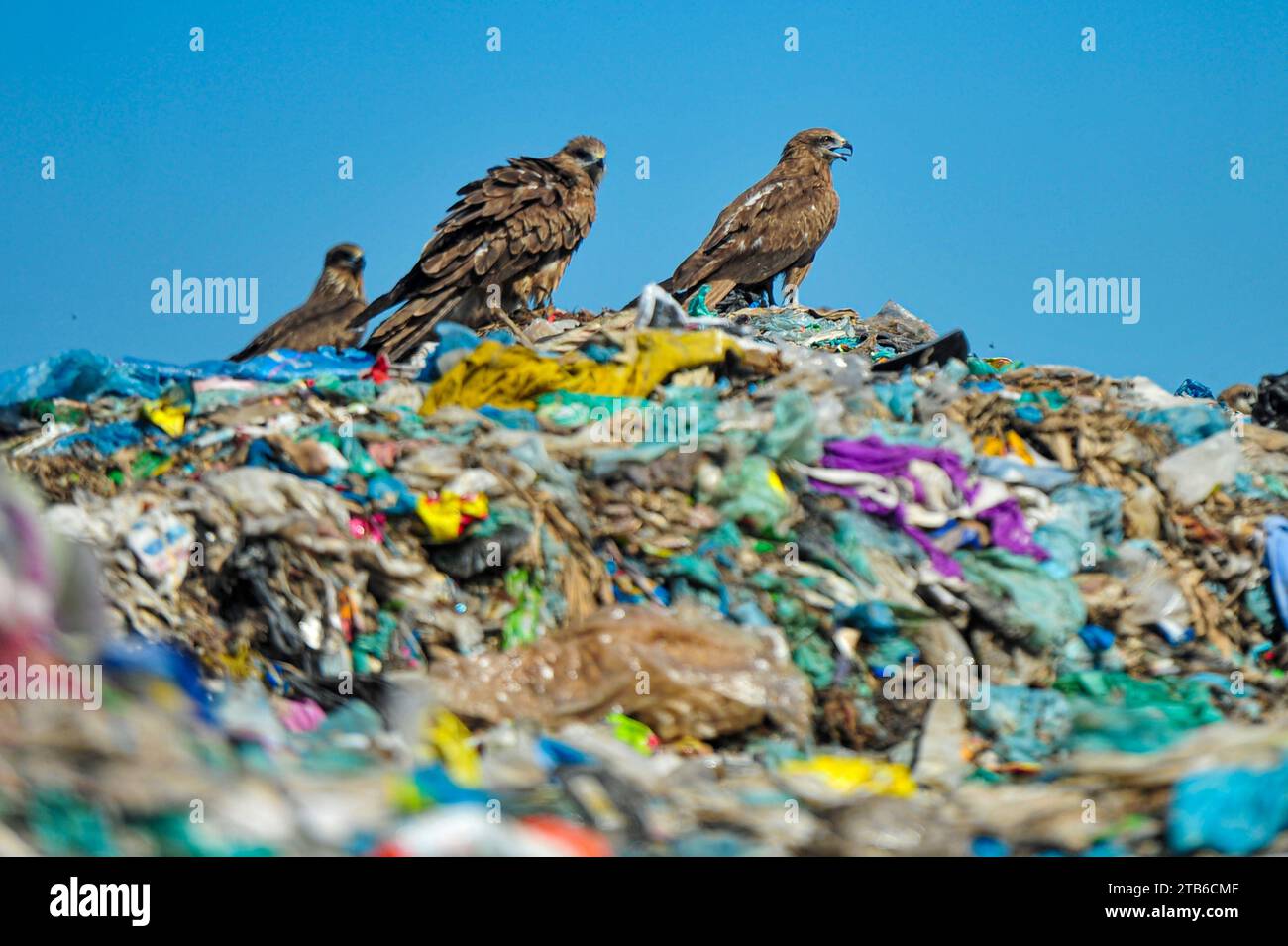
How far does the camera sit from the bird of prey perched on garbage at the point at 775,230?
9641 mm

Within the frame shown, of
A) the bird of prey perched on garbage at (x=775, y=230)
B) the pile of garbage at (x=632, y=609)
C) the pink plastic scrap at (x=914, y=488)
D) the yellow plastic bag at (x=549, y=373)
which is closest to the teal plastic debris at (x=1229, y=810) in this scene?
the pile of garbage at (x=632, y=609)

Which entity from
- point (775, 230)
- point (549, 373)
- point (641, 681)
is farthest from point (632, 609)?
point (775, 230)

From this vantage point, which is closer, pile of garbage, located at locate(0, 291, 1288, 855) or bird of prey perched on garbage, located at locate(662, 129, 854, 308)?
pile of garbage, located at locate(0, 291, 1288, 855)

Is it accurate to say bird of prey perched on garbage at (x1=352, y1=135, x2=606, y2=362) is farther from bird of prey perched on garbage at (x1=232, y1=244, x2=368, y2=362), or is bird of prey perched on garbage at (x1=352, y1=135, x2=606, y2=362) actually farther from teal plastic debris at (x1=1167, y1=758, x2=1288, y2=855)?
teal plastic debris at (x1=1167, y1=758, x2=1288, y2=855)

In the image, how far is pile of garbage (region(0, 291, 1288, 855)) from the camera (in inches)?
123

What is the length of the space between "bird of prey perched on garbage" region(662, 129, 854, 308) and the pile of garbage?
10.4 feet

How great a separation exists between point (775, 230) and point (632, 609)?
5.96 m

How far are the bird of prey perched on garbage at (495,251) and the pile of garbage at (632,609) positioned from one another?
1342 mm

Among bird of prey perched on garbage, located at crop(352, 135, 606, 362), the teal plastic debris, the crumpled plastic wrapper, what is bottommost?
the teal plastic debris

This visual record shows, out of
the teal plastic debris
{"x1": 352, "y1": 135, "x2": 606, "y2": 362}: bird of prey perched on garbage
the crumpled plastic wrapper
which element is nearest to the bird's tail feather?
{"x1": 352, "y1": 135, "x2": 606, "y2": 362}: bird of prey perched on garbage

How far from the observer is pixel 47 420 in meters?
5.80

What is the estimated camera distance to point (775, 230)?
9.88 metres
